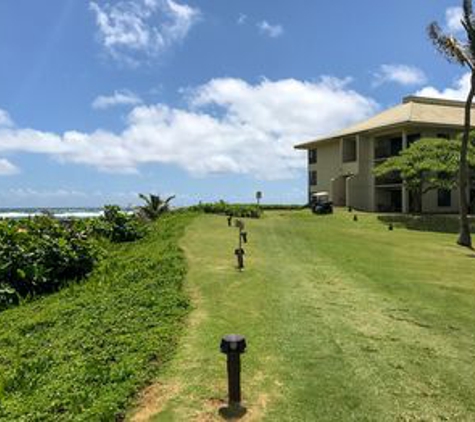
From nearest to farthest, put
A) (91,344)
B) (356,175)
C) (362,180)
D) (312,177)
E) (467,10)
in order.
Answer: (91,344), (467,10), (356,175), (362,180), (312,177)

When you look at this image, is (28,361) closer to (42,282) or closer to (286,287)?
(286,287)

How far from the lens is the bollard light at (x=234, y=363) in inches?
236

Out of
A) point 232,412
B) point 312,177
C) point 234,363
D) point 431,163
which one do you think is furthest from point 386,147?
point 232,412

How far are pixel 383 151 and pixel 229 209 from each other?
1862 cm

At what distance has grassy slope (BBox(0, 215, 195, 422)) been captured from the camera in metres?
6.30

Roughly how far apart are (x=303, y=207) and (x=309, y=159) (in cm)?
838

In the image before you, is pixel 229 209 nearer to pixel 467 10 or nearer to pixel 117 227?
pixel 117 227

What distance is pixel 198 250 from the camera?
1673 cm

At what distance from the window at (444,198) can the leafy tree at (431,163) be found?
687 cm

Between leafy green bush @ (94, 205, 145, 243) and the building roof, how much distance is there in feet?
83.7

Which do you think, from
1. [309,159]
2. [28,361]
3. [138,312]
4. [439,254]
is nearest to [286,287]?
[138,312]

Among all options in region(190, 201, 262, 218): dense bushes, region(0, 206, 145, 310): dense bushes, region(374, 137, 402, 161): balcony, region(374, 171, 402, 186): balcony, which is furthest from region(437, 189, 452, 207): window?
region(0, 206, 145, 310): dense bushes

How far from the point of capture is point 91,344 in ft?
27.4

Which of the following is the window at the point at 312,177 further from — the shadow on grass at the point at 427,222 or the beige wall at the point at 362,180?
the shadow on grass at the point at 427,222
